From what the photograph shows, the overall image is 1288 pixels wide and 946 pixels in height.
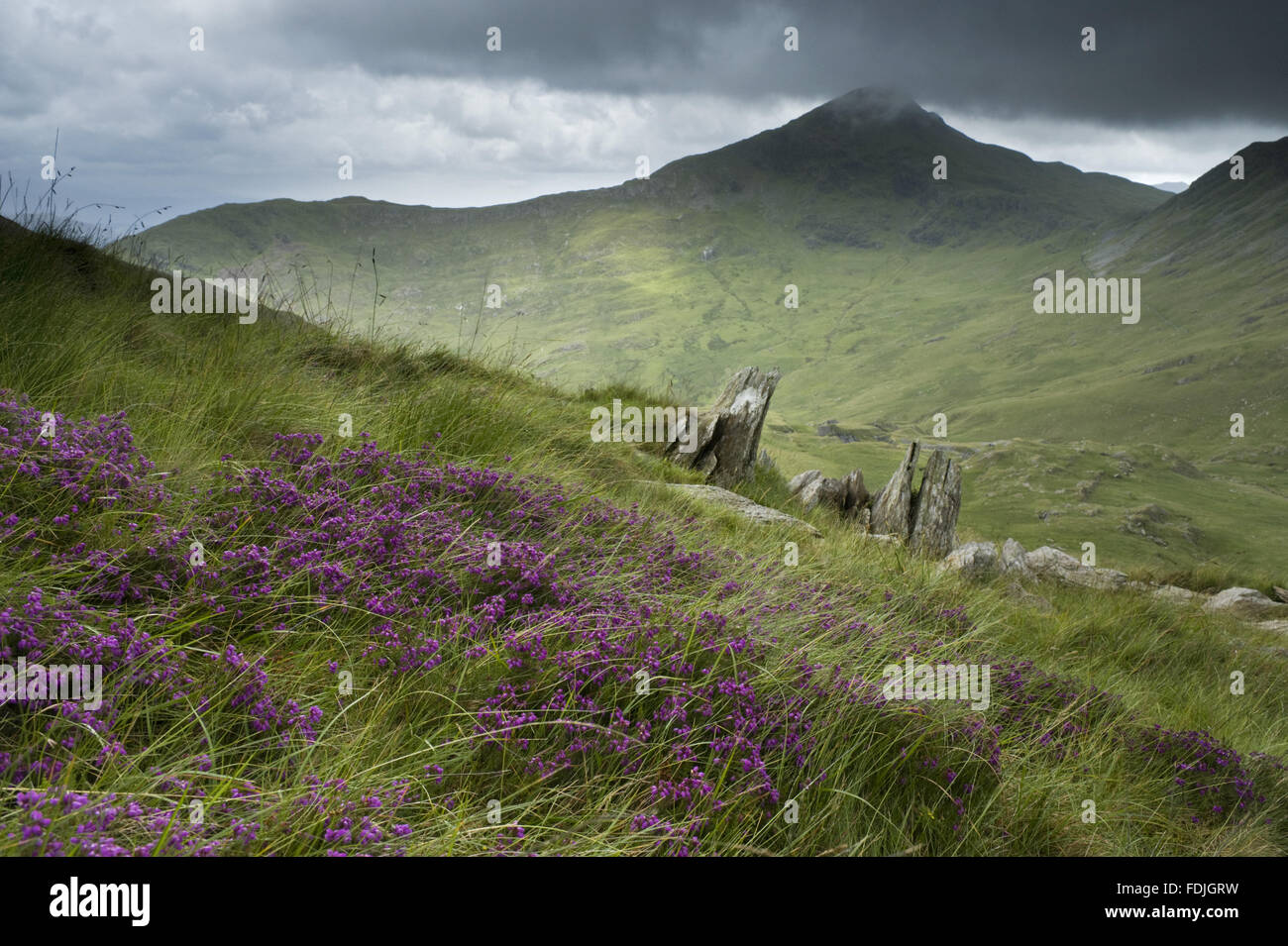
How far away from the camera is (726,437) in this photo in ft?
44.0

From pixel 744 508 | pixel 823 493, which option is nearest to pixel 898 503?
pixel 823 493

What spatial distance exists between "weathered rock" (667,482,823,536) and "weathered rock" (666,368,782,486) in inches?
103

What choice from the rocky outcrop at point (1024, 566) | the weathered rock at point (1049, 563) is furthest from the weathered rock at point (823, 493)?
the weathered rock at point (1049, 563)

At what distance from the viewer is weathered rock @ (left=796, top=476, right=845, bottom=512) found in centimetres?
1349

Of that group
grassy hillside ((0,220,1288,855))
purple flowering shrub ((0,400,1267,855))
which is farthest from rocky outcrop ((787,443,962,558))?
purple flowering shrub ((0,400,1267,855))

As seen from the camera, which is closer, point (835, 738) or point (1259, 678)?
point (835, 738)

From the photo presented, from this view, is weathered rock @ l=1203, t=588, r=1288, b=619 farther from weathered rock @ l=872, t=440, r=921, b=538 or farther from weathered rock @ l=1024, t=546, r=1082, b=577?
weathered rock @ l=872, t=440, r=921, b=538

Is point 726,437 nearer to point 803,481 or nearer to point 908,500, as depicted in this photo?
point 803,481

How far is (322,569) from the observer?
3.58 meters

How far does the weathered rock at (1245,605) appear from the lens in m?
18.4

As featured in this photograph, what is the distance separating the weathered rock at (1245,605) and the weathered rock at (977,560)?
1063 centimetres
